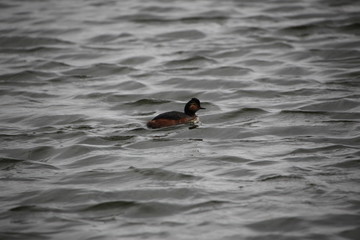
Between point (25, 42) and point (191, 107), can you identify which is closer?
point (191, 107)

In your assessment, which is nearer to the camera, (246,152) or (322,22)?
(246,152)

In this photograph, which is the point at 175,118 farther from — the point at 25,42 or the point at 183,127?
the point at 25,42

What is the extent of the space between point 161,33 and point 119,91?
5341 millimetres

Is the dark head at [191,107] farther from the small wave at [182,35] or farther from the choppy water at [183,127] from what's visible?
the small wave at [182,35]

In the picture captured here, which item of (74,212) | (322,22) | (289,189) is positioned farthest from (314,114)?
(322,22)

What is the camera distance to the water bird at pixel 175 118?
10.8 m

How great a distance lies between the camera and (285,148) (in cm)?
1006

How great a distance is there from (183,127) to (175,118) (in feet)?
0.96

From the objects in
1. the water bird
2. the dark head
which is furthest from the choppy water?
the dark head

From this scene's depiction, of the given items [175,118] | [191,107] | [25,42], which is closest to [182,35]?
[25,42]

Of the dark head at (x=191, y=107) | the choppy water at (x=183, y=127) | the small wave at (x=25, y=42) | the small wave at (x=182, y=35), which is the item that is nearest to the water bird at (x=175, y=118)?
the dark head at (x=191, y=107)

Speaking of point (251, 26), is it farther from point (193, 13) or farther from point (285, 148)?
point (285, 148)

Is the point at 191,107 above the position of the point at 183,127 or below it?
above

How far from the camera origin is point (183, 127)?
437 inches
